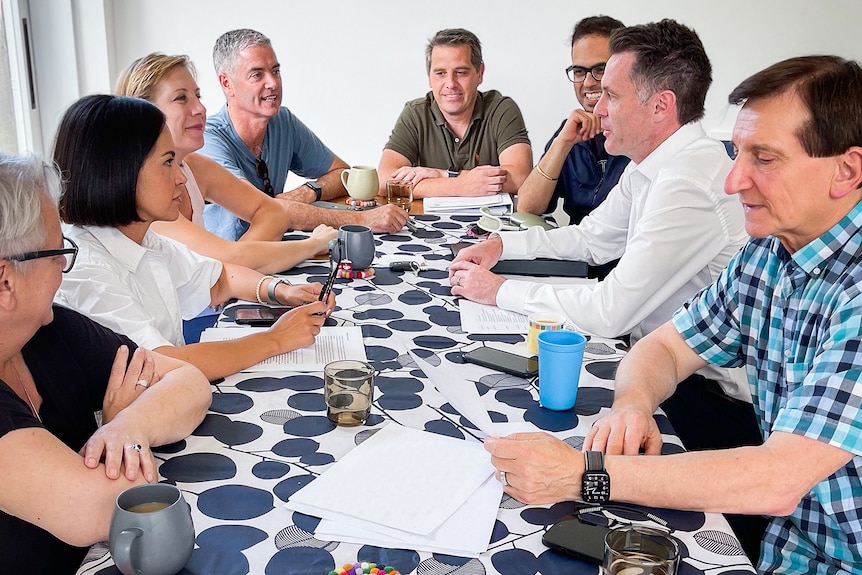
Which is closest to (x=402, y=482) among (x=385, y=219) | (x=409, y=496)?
(x=409, y=496)

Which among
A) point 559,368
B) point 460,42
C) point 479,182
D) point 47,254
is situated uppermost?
point 460,42

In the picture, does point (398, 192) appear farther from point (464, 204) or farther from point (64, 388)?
point (64, 388)

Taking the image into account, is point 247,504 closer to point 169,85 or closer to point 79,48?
point 169,85

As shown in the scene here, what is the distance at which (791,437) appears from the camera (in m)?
1.11

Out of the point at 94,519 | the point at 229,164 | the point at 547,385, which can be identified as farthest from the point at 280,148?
the point at 94,519

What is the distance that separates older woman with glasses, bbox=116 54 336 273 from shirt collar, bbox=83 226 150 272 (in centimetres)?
49

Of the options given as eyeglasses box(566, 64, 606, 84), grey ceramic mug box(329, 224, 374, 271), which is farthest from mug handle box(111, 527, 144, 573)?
eyeglasses box(566, 64, 606, 84)

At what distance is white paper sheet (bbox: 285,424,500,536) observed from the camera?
3.52ft

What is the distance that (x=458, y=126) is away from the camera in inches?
139

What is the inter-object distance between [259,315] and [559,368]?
0.77 meters

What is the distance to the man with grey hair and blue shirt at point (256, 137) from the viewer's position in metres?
2.82

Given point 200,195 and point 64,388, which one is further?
point 200,195

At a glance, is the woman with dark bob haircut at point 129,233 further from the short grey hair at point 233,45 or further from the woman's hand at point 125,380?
the short grey hair at point 233,45

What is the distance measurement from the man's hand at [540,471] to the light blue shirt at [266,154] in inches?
74.8
